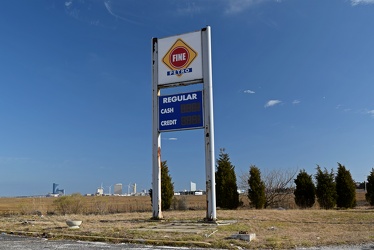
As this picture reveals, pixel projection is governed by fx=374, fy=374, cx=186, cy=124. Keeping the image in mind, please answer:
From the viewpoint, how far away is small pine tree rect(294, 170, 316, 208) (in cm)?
2509

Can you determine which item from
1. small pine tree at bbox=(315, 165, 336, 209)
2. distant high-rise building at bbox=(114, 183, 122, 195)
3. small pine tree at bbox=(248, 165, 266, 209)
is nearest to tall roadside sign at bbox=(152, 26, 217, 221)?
small pine tree at bbox=(248, 165, 266, 209)

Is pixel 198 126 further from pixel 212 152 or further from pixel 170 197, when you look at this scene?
pixel 170 197

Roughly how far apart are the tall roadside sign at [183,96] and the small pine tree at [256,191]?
32.9ft

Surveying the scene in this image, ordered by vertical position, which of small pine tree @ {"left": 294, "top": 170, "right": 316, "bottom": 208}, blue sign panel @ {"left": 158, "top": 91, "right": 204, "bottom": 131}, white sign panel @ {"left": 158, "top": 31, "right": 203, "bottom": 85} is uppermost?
white sign panel @ {"left": 158, "top": 31, "right": 203, "bottom": 85}

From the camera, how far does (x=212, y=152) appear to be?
48.2ft

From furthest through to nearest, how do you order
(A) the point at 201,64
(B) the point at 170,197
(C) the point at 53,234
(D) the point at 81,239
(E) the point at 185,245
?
(B) the point at 170,197
(A) the point at 201,64
(C) the point at 53,234
(D) the point at 81,239
(E) the point at 185,245

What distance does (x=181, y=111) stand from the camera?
50.2 feet

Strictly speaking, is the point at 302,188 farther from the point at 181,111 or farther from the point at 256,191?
the point at 181,111

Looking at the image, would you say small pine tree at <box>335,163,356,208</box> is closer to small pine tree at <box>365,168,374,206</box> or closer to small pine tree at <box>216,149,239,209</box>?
small pine tree at <box>365,168,374,206</box>

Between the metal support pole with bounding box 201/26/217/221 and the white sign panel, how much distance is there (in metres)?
0.32

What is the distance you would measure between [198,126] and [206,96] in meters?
1.27

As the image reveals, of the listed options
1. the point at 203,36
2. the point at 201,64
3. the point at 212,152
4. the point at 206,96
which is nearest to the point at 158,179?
the point at 212,152

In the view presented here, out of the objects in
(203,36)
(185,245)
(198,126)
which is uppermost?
(203,36)

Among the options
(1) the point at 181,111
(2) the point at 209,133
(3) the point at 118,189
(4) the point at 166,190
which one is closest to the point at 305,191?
(4) the point at 166,190
